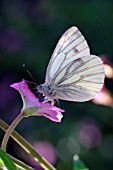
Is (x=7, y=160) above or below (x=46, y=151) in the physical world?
above

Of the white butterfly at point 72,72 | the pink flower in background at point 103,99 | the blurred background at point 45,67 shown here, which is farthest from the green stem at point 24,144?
the blurred background at point 45,67

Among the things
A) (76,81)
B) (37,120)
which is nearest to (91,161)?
(37,120)

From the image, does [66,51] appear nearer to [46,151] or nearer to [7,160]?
[7,160]

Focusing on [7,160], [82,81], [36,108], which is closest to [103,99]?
[82,81]

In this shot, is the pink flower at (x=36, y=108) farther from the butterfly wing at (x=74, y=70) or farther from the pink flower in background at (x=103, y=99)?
the pink flower in background at (x=103, y=99)

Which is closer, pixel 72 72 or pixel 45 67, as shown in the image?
pixel 72 72

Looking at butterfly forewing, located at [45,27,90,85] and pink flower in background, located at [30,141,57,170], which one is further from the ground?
butterfly forewing, located at [45,27,90,85]

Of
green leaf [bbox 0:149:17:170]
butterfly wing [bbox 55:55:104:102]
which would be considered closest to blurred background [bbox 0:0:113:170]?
butterfly wing [bbox 55:55:104:102]

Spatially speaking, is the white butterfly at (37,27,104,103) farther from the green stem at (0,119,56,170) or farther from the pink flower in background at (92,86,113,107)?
the pink flower in background at (92,86,113,107)

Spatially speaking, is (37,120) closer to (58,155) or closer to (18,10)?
(58,155)
